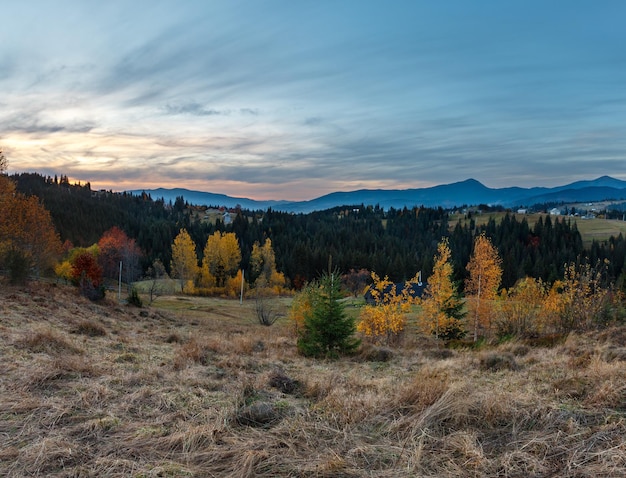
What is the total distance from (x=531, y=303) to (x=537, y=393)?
2843cm

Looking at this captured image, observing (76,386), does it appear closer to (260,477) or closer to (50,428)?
(50,428)

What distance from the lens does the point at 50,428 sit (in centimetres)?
473

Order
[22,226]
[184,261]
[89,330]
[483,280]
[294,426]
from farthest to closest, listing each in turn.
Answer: [184,261]
[22,226]
[483,280]
[89,330]
[294,426]

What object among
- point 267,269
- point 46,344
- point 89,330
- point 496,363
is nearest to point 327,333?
Answer: point 496,363

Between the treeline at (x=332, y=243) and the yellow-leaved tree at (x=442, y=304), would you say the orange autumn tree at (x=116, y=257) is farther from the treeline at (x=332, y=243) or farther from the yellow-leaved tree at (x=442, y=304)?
the yellow-leaved tree at (x=442, y=304)

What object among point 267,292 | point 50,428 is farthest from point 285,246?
point 50,428

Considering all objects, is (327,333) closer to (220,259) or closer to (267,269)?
(220,259)

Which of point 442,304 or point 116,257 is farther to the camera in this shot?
point 116,257

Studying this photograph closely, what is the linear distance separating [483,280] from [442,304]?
4846 mm

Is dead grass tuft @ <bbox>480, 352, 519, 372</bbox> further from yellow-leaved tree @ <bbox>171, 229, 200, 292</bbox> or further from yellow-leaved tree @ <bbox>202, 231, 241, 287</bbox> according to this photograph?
yellow-leaved tree @ <bbox>202, 231, 241, 287</bbox>

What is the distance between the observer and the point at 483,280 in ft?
108

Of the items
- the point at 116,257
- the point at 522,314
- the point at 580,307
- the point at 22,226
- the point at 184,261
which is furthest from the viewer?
the point at 116,257

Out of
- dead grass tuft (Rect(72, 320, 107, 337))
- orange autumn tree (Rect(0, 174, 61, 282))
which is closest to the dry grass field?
dead grass tuft (Rect(72, 320, 107, 337))

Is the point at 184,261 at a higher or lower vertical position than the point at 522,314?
lower
